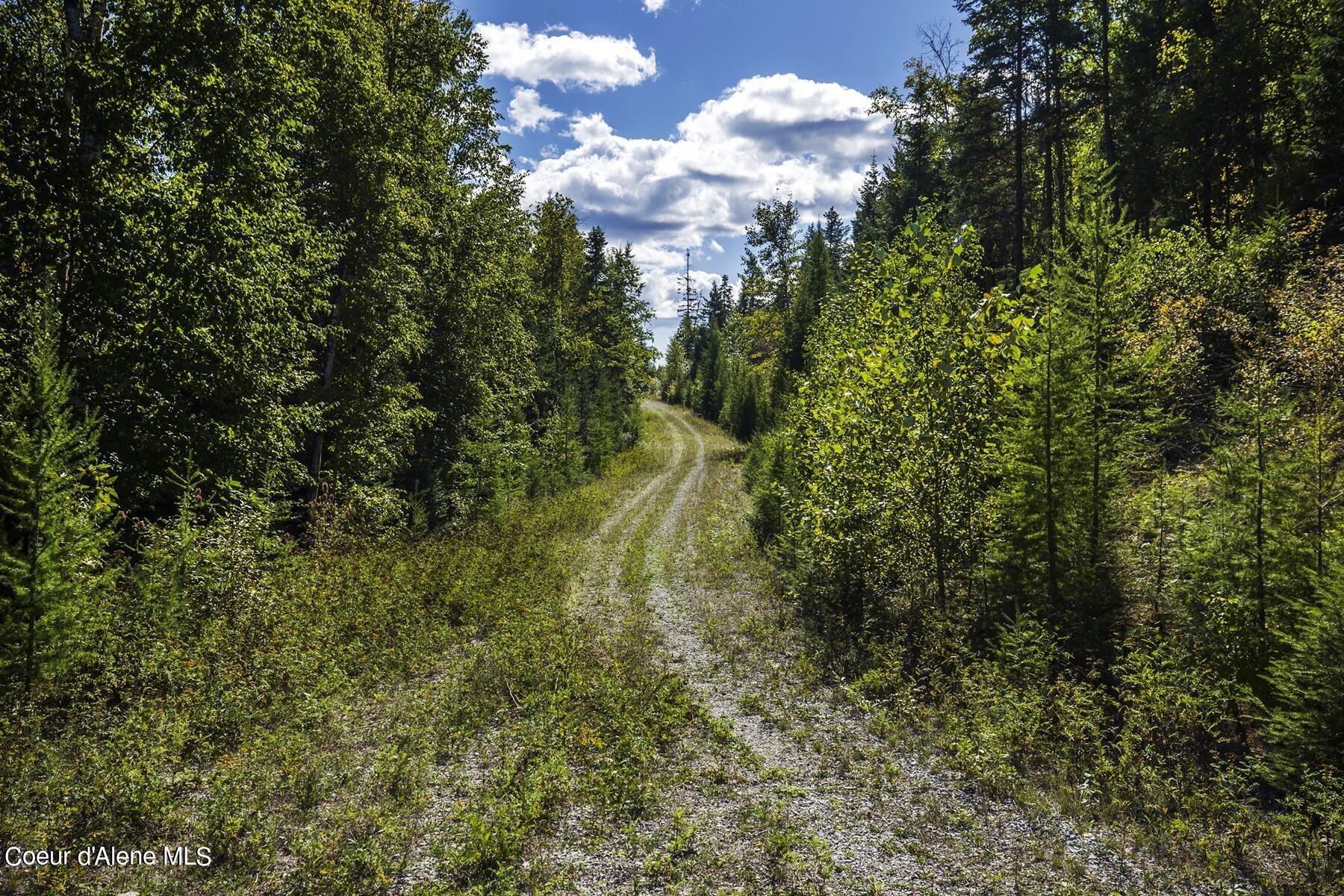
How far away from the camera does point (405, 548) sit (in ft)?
49.0

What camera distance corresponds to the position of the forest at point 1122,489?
6.68 m

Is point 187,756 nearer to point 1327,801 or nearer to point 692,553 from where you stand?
point 1327,801

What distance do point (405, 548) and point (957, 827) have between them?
508 inches

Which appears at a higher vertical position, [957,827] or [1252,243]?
[1252,243]

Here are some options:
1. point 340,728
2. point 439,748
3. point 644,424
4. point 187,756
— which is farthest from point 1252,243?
point 644,424

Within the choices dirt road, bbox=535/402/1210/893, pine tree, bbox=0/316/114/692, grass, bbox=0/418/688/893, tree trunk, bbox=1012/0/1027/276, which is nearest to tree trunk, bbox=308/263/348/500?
grass, bbox=0/418/688/893

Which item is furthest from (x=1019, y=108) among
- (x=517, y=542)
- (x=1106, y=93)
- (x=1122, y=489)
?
(x=517, y=542)

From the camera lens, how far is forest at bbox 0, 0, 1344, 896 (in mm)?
5980

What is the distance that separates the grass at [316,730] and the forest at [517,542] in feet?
0.18

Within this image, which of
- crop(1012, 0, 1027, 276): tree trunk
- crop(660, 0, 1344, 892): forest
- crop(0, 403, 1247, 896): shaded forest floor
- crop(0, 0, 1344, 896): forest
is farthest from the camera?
crop(1012, 0, 1027, 276): tree trunk

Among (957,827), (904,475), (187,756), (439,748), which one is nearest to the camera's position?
(957,827)

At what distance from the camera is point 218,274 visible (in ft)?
34.5

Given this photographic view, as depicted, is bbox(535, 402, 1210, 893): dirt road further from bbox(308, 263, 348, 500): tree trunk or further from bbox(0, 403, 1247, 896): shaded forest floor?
bbox(308, 263, 348, 500): tree trunk

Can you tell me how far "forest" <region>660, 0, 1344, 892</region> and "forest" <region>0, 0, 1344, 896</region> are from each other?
6 cm
